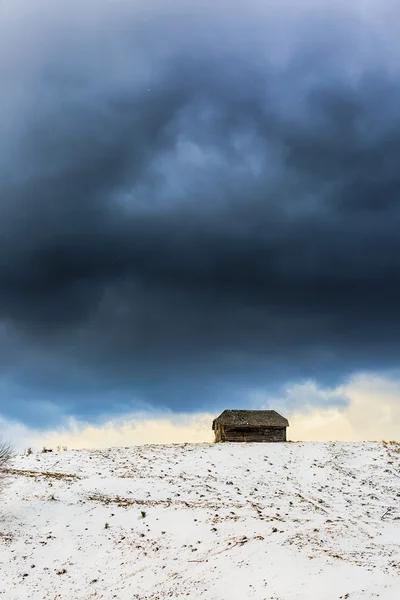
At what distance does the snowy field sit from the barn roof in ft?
42.6

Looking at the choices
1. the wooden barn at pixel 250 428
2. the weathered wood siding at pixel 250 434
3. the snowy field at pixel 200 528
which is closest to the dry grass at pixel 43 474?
the snowy field at pixel 200 528

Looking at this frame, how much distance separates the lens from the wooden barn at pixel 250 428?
55.8 m

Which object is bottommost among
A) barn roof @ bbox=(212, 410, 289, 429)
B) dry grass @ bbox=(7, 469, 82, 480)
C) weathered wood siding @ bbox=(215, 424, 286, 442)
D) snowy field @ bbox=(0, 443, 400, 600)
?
snowy field @ bbox=(0, 443, 400, 600)

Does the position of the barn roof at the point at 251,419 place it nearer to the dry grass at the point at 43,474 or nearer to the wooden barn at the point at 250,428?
the wooden barn at the point at 250,428

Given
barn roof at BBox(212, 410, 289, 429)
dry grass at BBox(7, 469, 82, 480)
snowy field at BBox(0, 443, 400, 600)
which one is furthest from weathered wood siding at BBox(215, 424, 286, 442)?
dry grass at BBox(7, 469, 82, 480)

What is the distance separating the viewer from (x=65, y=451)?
151 ft

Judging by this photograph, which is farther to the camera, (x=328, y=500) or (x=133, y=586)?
(x=328, y=500)

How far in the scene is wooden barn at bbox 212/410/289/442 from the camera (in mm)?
55750

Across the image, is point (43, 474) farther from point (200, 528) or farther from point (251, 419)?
point (251, 419)

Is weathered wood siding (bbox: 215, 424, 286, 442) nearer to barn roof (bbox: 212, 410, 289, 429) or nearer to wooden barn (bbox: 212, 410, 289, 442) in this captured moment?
wooden barn (bbox: 212, 410, 289, 442)

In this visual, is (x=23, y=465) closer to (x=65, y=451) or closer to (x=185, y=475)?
(x=65, y=451)

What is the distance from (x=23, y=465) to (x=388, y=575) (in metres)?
30.6

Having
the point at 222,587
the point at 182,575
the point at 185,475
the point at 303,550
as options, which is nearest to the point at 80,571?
the point at 182,575

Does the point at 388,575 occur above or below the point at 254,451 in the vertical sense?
below
